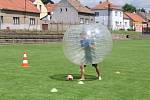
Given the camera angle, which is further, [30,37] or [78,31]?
[30,37]

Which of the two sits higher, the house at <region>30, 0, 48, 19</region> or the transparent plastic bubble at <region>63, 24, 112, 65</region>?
the house at <region>30, 0, 48, 19</region>

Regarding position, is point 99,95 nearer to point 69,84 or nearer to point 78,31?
point 69,84

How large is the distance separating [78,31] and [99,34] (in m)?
0.66

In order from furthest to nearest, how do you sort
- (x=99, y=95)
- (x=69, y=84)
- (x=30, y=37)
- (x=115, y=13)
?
(x=115, y=13) < (x=30, y=37) < (x=69, y=84) < (x=99, y=95)

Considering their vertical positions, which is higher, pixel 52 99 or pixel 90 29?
pixel 90 29

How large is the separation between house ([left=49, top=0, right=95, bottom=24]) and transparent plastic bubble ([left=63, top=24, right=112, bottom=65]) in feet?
261

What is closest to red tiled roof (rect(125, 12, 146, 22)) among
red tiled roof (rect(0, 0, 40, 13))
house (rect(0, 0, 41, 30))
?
red tiled roof (rect(0, 0, 40, 13))

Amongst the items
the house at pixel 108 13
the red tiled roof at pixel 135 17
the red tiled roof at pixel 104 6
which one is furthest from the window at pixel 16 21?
the red tiled roof at pixel 135 17

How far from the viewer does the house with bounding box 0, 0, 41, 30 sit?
6316 cm

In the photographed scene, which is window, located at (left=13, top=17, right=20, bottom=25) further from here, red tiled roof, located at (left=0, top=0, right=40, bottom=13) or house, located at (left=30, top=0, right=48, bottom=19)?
house, located at (left=30, top=0, right=48, bottom=19)

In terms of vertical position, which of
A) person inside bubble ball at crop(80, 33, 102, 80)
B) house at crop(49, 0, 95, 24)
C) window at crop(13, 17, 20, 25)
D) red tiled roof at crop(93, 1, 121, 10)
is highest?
red tiled roof at crop(93, 1, 121, 10)

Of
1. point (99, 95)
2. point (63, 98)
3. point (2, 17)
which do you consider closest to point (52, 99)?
point (63, 98)

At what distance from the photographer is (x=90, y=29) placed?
492 inches

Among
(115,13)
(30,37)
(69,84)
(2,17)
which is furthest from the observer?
(115,13)
